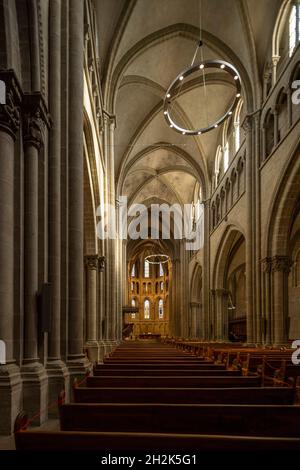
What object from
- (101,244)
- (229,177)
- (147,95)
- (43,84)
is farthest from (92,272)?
(147,95)

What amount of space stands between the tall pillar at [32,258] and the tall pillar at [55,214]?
1.32ft

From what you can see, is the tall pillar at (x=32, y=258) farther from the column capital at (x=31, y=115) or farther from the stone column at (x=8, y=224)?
the stone column at (x=8, y=224)

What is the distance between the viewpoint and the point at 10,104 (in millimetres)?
6004

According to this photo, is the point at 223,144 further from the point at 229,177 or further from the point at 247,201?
the point at 247,201

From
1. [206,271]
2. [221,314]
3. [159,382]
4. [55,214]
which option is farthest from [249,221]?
[159,382]

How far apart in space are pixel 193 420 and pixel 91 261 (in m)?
13.8

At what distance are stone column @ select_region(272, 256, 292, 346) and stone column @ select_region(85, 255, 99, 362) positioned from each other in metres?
7.54

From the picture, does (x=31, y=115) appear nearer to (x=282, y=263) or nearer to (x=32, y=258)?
(x=32, y=258)

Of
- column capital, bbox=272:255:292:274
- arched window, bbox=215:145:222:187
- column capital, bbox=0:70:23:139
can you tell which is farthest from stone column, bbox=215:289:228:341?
column capital, bbox=0:70:23:139

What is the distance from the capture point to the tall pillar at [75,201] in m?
8.02

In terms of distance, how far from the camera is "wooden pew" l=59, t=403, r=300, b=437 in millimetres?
3510

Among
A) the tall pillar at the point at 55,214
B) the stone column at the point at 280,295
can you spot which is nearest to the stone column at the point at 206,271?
the stone column at the point at 280,295

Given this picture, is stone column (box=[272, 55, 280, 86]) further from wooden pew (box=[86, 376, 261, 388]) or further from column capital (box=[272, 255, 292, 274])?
wooden pew (box=[86, 376, 261, 388])
